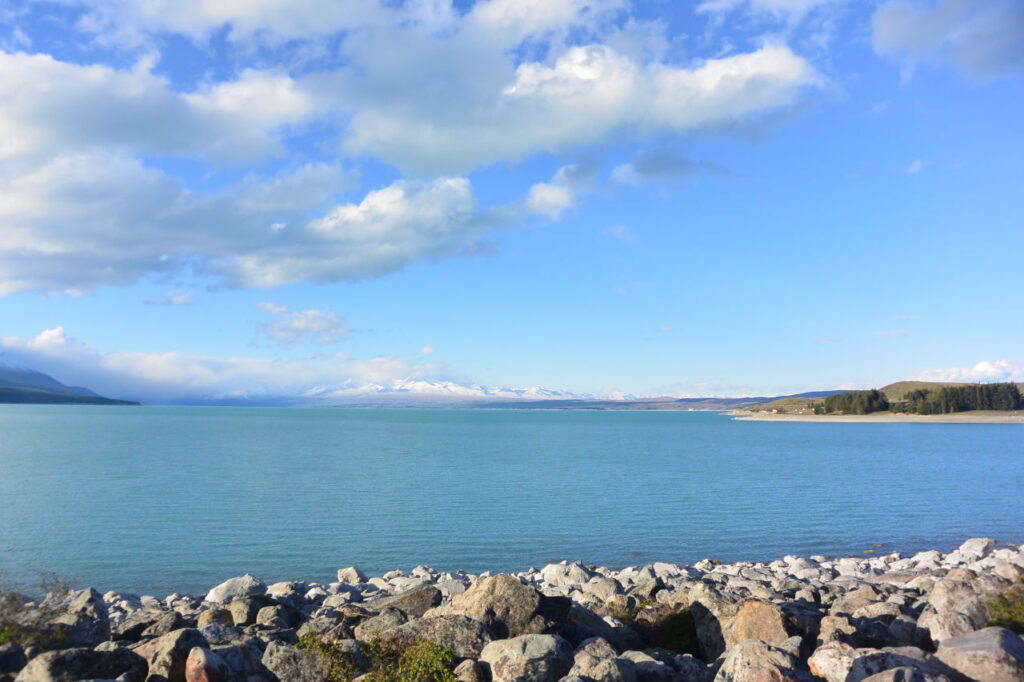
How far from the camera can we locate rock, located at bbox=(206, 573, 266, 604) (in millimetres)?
21516

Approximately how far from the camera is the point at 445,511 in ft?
137

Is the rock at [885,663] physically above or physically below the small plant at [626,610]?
above

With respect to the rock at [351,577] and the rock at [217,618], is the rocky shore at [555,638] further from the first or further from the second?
the rock at [351,577]

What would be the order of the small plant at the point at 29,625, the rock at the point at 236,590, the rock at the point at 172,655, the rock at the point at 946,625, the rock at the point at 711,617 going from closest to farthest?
the rock at the point at 172,655
the small plant at the point at 29,625
the rock at the point at 946,625
the rock at the point at 711,617
the rock at the point at 236,590

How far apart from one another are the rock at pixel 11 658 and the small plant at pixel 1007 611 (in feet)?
58.5

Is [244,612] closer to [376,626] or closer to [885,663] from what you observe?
[376,626]

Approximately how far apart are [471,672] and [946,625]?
9663 mm

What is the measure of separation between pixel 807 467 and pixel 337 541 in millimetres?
55806

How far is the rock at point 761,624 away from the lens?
12406 millimetres

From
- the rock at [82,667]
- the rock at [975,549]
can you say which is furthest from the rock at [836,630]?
the rock at [975,549]

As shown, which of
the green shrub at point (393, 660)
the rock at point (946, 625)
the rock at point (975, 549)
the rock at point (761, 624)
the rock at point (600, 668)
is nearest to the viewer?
the green shrub at point (393, 660)

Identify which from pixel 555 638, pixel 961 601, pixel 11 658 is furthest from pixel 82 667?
pixel 961 601

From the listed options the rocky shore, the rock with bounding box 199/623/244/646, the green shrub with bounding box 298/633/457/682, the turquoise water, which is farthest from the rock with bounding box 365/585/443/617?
the turquoise water

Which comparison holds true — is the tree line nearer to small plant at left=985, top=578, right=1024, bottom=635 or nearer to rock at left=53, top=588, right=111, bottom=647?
small plant at left=985, top=578, right=1024, bottom=635
